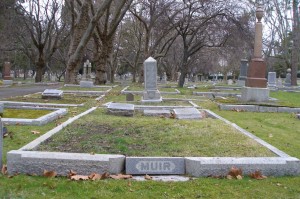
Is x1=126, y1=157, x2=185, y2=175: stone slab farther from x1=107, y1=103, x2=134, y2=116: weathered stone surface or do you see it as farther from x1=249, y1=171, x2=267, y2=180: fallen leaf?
x1=107, y1=103, x2=134, y2=116: weathered stone surface

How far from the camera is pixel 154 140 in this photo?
721cm

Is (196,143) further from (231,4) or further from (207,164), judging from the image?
(231,4)

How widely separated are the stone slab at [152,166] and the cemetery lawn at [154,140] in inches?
20.4

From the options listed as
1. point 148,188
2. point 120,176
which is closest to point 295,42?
point 120,176

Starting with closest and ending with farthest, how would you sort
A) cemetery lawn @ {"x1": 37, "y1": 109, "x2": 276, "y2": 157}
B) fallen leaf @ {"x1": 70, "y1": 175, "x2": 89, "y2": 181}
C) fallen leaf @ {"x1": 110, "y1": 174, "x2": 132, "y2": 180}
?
fallen leaf @ {"x1": 70, "y1": 175, "x2": 89, "y2": 181}, fallen leaf @ {"x1": 110, "y1": 174, "x2": 132, "y2": 180}, cemetery lawn @ {"x1": 37, "y1": 109, "x2": 276, "y2": 157}

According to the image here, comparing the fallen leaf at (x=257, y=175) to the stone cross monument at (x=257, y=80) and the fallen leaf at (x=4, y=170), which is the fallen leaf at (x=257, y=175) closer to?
the fallen leaf at (x=4, y=170)

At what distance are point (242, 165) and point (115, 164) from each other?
1778mm

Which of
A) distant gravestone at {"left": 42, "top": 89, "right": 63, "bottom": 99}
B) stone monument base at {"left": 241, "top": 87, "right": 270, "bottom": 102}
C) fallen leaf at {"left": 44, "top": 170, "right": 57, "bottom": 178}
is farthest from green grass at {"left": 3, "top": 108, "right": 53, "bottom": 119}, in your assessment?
stone monument base at {"left": 241, "top": 87, "right": 270, "bottom": 102}

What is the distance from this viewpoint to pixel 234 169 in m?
5.36

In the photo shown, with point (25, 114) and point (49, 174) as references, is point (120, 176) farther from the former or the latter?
point (25, 114)

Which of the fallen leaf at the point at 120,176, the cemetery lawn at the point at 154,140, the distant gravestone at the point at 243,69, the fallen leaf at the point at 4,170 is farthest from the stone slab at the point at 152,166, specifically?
the distant gravestone at the point at 243,69

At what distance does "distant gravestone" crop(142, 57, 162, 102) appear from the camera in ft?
54.3

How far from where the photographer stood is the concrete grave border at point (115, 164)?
5273 mm

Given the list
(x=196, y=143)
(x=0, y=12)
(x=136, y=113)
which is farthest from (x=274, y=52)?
(x=196, y=143)
